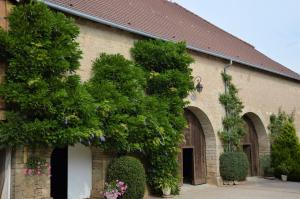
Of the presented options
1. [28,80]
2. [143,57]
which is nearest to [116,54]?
[143,57]

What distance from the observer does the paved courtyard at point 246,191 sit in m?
10.1

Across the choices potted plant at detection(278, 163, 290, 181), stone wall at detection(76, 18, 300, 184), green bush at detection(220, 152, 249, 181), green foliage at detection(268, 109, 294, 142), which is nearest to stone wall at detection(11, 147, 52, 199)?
stone wall at detection(76, 18, 300, 184)

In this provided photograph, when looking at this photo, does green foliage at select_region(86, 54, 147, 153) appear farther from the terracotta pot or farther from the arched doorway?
the arched doorway

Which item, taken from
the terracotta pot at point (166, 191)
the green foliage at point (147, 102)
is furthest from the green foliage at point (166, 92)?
the terracotta pot at point (166, 191)

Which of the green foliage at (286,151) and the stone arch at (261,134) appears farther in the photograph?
the stone arch at (261,134)

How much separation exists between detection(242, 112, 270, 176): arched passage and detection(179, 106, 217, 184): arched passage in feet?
9.18

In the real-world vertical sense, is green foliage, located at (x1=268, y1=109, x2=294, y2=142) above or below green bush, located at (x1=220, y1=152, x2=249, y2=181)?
above

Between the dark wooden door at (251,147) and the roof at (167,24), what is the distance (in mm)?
2333

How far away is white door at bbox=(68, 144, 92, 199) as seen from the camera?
→ 8886 mm

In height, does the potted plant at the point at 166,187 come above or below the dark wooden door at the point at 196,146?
below

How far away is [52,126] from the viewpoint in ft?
23.3

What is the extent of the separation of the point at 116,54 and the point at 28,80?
273 centimetres

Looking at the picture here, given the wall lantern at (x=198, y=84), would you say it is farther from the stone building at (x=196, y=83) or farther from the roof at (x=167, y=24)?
the roof at (x=167, y=24)

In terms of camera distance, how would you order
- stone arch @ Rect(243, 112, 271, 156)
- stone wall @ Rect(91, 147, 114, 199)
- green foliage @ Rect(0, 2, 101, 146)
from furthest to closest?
stone arch @ Rect(243, 112, 271, 156) → stone wall @ Rect(91, 147, 114, 199) → green foliage @ Rect(0, 2, 101, 146)
